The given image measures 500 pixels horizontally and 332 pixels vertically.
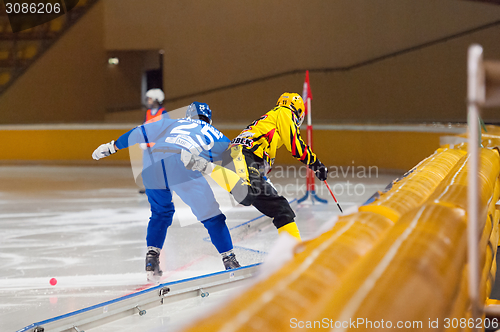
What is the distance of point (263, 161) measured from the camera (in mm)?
3529

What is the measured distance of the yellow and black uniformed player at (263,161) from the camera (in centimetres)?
321

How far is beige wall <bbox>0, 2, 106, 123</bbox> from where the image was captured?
1198 cm

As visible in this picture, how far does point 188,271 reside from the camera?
11.4 feet

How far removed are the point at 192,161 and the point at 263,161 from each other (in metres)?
0.59

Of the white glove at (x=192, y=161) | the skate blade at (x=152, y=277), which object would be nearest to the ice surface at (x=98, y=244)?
the skate blade at (x=152, y=277)

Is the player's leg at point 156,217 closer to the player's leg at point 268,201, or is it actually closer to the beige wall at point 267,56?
the player's leg at point 268,201

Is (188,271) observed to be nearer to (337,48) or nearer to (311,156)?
(311,156)

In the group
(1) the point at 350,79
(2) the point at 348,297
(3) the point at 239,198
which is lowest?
(3) the point at 239,198

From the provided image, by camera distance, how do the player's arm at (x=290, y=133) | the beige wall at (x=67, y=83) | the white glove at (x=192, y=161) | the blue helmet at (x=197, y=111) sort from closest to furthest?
the white glove at (x=192, y=161) → the blue helmet at (x=197, y=111) → the player's arm at (x=290, y=133) → the beige wall at (x=67, y=83)

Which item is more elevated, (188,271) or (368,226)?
(368,226)

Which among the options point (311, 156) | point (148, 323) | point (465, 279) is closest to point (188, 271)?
point (148, 323)

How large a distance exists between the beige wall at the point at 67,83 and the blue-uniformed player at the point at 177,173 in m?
9.28

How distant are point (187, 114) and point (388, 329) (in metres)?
2.80

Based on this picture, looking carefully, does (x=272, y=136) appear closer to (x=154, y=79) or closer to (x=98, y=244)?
(x=98, y=244)
